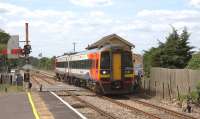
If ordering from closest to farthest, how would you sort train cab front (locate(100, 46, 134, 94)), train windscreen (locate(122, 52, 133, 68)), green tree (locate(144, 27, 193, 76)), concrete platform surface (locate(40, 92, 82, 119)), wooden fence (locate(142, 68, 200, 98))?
concrete platform surface (locate(40, 92, 82, 119))
wooden fence (locate(142, 68, 200, 98))
train cab front (locate(100, 46, 134, 94))
train windscreen (locate(122, 52, 133, 68))
green tree (locate(144, 27, 193, 76))

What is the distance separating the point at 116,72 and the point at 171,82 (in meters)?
3.39

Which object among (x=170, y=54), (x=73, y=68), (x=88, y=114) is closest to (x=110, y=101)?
(x=88, y=114)

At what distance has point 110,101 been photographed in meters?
27.6

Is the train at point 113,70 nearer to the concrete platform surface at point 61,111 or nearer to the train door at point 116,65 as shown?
the train door at point 116,65

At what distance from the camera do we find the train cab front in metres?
30.7

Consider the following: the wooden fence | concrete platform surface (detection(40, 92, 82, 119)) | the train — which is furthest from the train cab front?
concrete platform surface (detection(40, 92, 82, 119))

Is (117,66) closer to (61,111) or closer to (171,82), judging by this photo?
(171,82)

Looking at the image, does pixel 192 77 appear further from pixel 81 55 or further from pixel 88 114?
pixel 81 55

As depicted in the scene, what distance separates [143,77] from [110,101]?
1084cm

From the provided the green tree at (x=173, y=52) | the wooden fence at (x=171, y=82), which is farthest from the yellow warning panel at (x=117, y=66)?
the green tree at (x=173, y=52)

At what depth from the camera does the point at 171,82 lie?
1187 inches

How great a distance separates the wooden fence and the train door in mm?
2837

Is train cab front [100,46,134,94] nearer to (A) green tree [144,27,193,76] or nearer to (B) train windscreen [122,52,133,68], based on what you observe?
(B) train windscreen [122,52,133,68]

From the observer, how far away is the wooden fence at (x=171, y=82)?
87.2 ft
